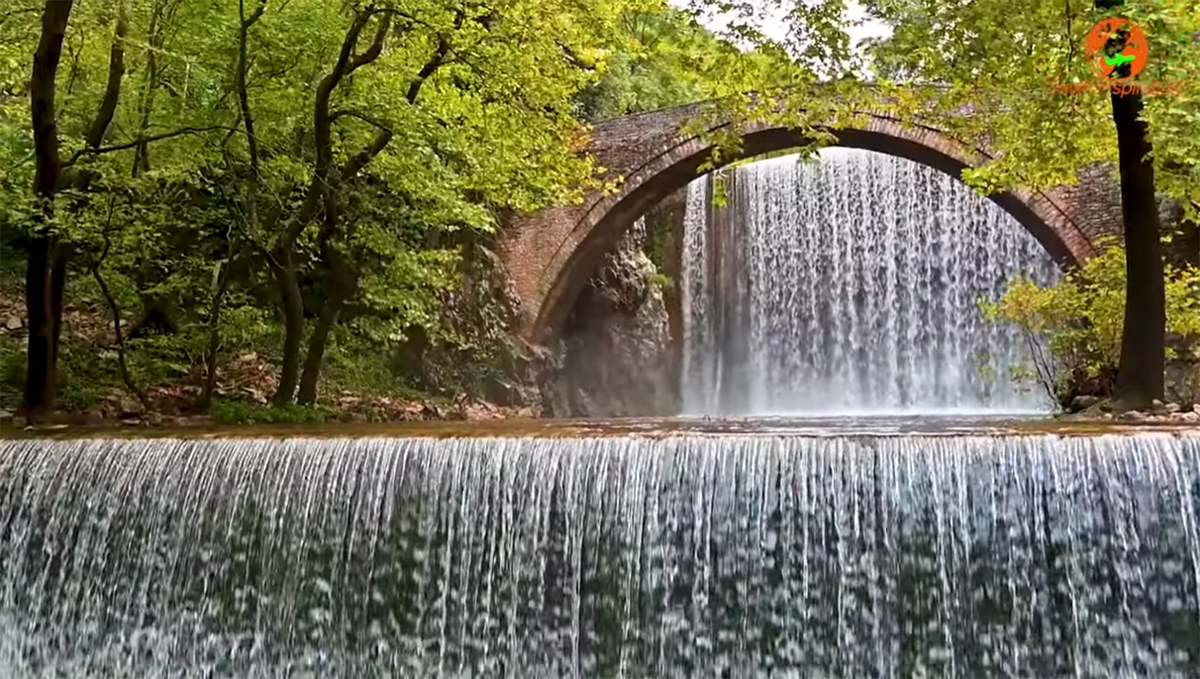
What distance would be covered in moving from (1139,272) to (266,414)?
6.29 metres

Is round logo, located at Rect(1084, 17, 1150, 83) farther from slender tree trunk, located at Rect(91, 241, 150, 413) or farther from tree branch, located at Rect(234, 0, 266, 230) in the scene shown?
slender tree trunk, located at Rect(91, 241, 150, 413)

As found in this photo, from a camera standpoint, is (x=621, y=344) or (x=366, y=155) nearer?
(x=366, y=155)

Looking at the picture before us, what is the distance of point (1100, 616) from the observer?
16.2 ft

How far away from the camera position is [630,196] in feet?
44.9

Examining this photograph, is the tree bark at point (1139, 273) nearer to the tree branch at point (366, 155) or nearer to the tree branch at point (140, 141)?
the tree branch at point (366, 155)

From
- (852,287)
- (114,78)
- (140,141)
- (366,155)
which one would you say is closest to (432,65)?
(366,155)

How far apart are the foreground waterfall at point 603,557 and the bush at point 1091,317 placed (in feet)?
13.2

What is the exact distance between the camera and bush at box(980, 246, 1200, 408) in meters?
8.69

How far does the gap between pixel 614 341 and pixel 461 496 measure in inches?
429

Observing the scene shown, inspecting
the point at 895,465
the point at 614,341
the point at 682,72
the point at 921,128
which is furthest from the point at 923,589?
the point at 614,341

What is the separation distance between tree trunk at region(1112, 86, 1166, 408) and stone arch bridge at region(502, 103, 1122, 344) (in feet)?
14.7

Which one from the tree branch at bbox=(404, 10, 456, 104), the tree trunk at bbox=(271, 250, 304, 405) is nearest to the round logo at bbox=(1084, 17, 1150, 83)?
the tree branch at bbox=(404, 10, 456, 104)

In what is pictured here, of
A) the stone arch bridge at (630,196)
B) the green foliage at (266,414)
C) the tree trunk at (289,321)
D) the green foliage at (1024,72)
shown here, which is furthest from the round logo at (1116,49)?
the green foliage at (266,414)

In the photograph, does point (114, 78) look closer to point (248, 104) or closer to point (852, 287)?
point (248, 104)
